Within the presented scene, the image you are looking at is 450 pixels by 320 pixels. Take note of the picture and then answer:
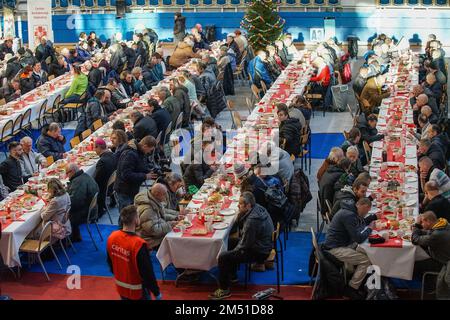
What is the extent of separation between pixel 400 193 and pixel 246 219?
2.63 m

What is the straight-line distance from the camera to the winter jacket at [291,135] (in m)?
14.2

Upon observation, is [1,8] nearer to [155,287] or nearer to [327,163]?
[327,163]

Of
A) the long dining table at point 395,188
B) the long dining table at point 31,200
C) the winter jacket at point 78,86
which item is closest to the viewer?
the long dining table at point 395,188

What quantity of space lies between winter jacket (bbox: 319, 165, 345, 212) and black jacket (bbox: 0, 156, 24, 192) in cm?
464

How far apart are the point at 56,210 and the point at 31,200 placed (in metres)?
0.68

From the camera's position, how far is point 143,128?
1456cm

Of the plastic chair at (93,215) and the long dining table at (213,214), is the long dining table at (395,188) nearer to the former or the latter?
the long dining table at (213,214)

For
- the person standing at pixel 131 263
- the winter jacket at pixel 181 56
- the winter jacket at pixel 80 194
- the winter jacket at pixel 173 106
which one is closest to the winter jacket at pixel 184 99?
the winter jacket at pixel 173 106

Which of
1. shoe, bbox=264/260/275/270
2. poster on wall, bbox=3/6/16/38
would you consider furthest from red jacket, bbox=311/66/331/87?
poster on wall, bbox=3/6/16/38

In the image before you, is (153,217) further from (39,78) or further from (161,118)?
(39,78)

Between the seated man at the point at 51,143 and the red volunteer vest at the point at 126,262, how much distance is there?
596 centimetres

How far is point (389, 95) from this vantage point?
1753 centimetres

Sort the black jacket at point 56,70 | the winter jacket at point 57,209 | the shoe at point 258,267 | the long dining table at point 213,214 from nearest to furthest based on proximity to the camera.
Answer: the long dining table at point 213,214 → the shoe at point 258,267 → the winter jacket at point 57,209 → the black jacket at point 56,70

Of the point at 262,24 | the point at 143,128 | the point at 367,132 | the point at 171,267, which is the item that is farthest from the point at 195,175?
the point at 262,24
